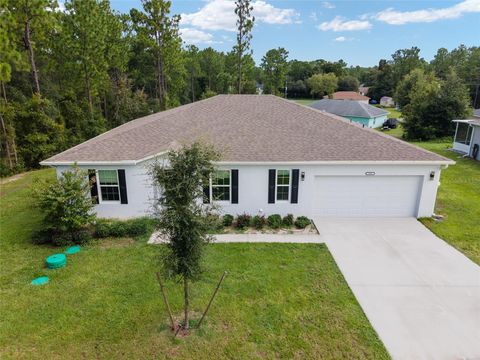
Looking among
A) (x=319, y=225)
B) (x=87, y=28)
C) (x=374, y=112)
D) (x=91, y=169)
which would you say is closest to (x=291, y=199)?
(x=319, y=225)

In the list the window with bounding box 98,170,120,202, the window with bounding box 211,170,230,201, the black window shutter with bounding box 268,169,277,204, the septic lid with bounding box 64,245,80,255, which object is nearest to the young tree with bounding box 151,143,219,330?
the septic lid with bounding box 64,245,80,255

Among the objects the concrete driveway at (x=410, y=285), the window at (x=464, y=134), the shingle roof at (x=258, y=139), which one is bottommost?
the concrete driveway at (x=410, y=285)

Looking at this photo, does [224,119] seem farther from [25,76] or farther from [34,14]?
[25,76]

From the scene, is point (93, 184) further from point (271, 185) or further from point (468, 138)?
point (468, 138)

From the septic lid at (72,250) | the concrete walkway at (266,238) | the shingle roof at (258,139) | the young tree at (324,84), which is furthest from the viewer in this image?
the young tree at (324,84)

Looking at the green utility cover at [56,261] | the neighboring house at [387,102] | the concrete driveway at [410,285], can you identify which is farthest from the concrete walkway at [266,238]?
the neighboring house at [387,102]

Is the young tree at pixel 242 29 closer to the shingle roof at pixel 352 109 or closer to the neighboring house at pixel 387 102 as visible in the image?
the shingle roof at pixel 352 109

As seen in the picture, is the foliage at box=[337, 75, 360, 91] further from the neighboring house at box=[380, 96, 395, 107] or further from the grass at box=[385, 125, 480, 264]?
the grass at box=[385, 125, 480, 264]
